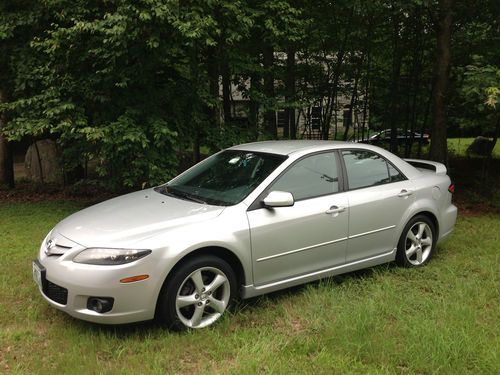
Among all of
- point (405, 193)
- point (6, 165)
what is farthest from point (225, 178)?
point (6, 165)

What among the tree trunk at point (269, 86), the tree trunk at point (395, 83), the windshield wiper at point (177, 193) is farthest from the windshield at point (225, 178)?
the tree trunk at point (395, 83)

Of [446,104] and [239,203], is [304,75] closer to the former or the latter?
[446,104]

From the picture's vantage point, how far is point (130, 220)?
4.09 meters

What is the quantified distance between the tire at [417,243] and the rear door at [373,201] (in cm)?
18

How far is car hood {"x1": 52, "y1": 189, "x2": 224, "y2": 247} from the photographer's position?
381cm

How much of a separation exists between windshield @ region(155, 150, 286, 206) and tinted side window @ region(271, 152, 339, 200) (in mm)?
160

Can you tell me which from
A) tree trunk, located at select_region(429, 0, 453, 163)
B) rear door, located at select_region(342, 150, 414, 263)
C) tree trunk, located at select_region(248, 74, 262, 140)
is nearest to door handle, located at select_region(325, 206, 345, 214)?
rear door, located at select_region(342, 150, 414, 263)

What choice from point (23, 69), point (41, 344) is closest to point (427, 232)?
point (41, 344)

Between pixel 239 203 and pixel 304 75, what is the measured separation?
8.53m

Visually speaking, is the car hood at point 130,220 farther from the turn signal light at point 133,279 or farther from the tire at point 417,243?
the tire at point 417,243

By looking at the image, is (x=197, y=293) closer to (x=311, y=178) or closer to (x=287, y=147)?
(x=311, y=178)

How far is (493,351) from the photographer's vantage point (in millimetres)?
3434

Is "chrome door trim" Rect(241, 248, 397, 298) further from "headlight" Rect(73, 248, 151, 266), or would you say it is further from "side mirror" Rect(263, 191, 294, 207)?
"headlight" Rect(73, 248, 151, 266)

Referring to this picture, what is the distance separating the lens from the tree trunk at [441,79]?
32.1ft
